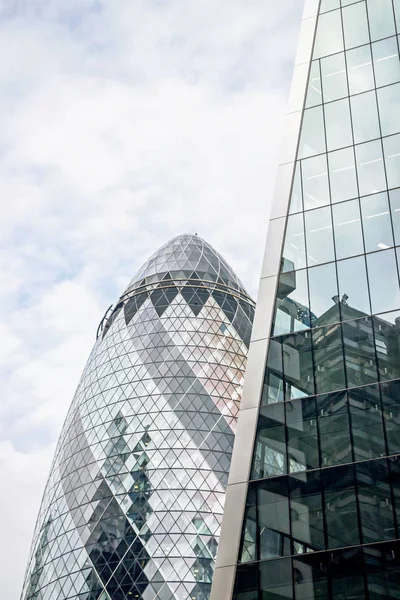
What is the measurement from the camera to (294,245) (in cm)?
2044

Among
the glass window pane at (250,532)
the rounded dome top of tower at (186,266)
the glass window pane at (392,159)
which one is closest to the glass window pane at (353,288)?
the glass window pane at (392,159)

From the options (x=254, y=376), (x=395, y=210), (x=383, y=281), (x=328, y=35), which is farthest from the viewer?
(x=328, y=35)

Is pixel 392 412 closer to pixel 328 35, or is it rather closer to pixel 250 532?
pixel 250 532

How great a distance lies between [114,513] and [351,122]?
31.8m

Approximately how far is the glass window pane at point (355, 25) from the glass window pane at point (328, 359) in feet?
29.1

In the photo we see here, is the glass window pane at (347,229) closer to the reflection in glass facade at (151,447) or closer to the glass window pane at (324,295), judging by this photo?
the glass window pane at (324,295)

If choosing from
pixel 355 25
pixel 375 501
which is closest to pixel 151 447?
pixel 355 25

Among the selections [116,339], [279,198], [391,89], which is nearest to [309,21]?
[391,89]

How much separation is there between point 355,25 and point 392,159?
17.1ft

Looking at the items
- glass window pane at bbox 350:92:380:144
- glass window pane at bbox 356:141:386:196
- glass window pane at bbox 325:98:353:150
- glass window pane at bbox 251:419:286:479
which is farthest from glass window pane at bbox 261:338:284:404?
glass window pane at bbox 350:92:380:144

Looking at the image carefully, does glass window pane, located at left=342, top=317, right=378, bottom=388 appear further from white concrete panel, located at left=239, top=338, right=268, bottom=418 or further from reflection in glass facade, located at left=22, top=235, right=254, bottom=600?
reflection in glass facade, located at left=22, top=235, right=254, bottom=600

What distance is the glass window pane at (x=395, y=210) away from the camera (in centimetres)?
1909

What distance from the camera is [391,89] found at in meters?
21.2

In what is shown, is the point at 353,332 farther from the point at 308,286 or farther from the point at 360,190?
the point at 360,190
